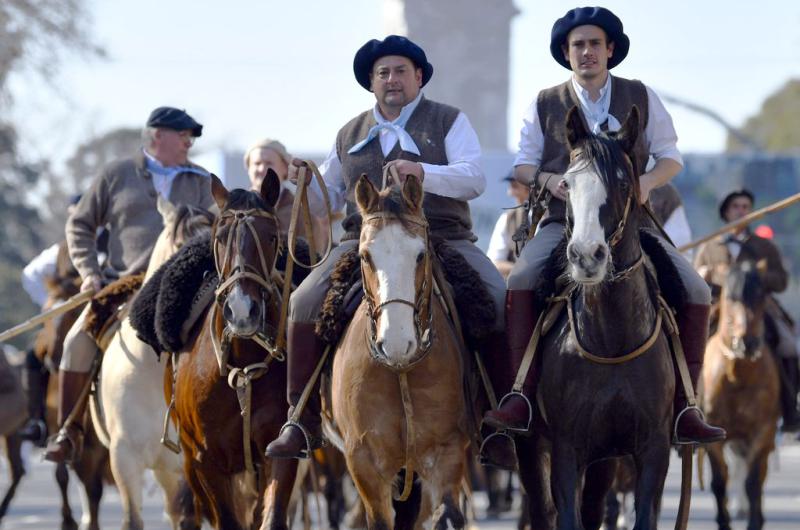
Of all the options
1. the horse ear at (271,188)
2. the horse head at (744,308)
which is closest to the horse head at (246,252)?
the horse ear at (271,188)

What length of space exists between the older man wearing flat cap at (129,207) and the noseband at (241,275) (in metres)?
3.03

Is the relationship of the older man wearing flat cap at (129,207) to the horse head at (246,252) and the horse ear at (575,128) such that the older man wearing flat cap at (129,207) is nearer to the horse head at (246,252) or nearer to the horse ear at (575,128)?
the horse head at (246,252)

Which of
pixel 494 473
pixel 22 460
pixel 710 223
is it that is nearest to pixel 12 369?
pixel 22 460

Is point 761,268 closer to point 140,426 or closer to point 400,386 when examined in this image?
point 140,426

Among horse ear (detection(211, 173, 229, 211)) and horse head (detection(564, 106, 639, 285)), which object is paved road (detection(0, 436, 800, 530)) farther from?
horse head (detection(564, 106, 639, 285))

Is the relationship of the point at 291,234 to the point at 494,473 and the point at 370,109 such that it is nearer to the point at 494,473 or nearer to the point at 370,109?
the point at 370,109

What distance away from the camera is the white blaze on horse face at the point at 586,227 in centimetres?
910

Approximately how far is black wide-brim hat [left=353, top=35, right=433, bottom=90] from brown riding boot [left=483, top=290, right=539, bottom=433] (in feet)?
Answer: 5.45

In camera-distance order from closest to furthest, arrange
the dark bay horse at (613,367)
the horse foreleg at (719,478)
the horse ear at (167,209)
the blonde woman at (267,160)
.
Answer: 1. the dark bay horse at (613,367)
2. the horse ear at (167,209)
3. the blonde woman at (267,160)
4. the horse foreleg at (719,478)

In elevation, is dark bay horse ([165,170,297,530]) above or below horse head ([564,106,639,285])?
below

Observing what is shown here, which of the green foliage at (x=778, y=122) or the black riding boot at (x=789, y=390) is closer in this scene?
the black riding boot at (x=789, y=390)

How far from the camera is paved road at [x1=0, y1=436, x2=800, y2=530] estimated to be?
18.0 metres

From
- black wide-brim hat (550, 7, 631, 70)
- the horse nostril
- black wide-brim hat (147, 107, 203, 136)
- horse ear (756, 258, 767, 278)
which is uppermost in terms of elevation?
black wide-brim hat (550, 7, 631, 70)

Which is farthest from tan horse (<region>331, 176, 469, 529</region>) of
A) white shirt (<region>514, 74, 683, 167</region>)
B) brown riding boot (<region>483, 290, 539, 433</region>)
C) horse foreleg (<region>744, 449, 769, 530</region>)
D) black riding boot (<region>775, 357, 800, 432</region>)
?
black riding boot (<region>775, 357, 800, 432</region>)
